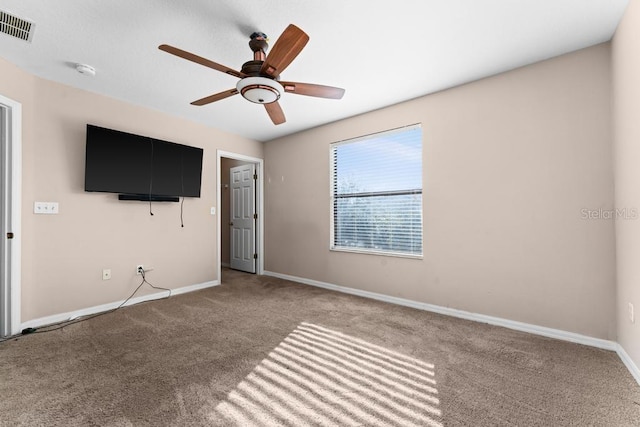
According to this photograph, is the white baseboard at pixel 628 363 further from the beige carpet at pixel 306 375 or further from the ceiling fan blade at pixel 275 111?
the ceiling fan blade at pixel 275 111

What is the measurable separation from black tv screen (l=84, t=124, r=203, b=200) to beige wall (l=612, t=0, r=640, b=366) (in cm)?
444

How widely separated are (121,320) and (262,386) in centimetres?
208

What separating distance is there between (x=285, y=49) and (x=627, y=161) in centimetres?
248

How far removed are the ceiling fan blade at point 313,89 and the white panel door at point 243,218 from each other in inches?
126

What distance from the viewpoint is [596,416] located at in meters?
1.55

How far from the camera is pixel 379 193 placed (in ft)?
12.5

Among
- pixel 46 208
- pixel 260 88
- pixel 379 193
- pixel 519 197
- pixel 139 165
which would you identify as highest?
pixel 260 88

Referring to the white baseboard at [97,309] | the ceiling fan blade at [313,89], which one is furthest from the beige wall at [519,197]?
the white baseboard at [97,309]

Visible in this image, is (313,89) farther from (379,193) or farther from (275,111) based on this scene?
(379,193)

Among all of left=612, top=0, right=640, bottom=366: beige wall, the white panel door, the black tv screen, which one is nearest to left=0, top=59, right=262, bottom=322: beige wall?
the black tv screen

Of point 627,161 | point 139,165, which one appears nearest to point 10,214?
point 139,165

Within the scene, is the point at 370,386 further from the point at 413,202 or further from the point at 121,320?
the point at 121,320

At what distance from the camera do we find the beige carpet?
1565 millimetres

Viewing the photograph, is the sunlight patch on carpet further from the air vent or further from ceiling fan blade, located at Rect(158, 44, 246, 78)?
the air vent
